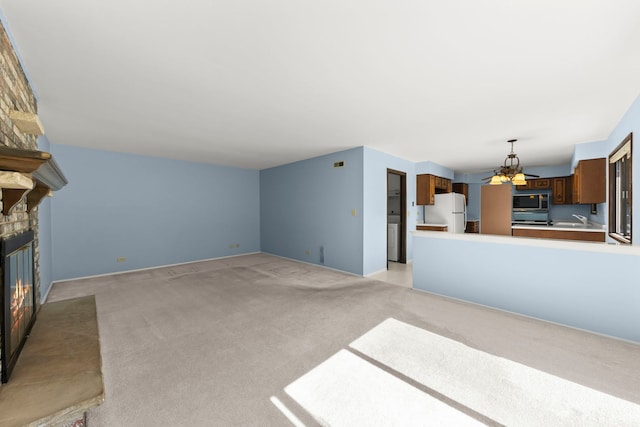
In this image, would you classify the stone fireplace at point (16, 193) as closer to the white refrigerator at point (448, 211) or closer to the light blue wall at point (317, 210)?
the light blue wall at point (317, 210)

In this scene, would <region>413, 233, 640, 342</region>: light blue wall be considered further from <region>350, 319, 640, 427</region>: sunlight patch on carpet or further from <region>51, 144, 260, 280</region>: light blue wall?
<region>51, 144, 260, 280</region>: light blue wall

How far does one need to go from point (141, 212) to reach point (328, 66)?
5179mm

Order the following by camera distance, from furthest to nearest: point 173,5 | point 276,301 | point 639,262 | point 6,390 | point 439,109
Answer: point 276,301
point 439,109
point 639,262
point 173,5
point 6,390

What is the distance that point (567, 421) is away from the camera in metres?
1.53

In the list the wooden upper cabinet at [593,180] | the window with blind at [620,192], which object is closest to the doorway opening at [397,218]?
the wooden upper cabinet at [593,180]

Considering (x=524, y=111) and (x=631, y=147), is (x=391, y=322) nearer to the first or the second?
(x=524, y=111)

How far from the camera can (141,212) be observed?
544cm

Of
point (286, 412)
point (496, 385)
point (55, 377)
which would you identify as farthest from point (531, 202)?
point (55, 377)

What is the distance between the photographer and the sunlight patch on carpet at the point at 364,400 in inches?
60.7

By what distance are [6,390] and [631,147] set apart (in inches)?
224

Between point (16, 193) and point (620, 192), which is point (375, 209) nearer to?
point (620, 192)

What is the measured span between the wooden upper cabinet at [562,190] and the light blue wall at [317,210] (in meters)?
5.65

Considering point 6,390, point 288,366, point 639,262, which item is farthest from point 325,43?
point 639,262

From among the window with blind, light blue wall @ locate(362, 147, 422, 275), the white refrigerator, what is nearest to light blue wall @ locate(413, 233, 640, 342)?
the window with blind
